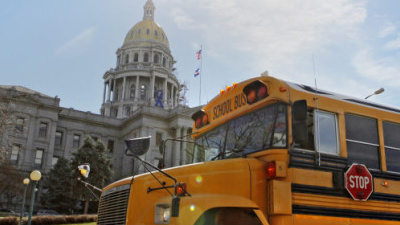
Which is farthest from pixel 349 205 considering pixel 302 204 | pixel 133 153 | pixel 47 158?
pixel 47 158

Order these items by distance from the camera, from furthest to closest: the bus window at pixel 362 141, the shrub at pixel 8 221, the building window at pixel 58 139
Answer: the building window at pixel 58 139 < the shrub at pixel 8 221 < the bus window at pixel 362 141

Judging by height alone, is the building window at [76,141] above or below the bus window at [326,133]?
above

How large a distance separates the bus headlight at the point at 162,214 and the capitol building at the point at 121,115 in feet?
110

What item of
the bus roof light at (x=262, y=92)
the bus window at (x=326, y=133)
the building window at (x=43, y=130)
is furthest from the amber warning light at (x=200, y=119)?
the building window at (x=43, y=130)

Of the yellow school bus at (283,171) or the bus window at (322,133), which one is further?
the bus window at (322,133)

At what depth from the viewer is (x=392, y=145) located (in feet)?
21.3

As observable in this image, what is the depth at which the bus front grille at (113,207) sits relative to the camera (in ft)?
20.6

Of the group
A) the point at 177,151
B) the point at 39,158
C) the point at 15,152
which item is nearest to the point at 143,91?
the point at 177,151

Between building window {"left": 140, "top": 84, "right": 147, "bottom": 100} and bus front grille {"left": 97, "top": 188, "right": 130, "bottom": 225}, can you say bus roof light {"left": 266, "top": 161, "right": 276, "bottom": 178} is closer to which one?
bus front grille {"left": 97, "top": 188, "right": 130, "bottom": 225}

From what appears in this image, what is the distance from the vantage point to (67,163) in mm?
45406

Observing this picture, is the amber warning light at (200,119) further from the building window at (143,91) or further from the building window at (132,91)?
the building window at (132,91)

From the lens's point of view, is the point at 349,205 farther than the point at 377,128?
No

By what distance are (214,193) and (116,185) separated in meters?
2.12

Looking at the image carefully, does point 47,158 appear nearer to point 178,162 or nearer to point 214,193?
point 178,162
